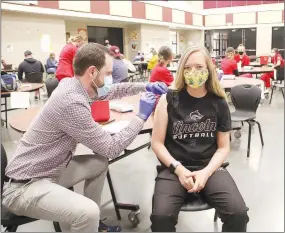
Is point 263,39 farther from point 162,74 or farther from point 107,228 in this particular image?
point 107,228

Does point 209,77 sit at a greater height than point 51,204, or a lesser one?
greater

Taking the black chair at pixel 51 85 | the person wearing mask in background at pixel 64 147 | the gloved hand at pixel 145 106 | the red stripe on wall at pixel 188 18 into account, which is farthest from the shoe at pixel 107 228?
the red stripe on wall at pixel 188 18

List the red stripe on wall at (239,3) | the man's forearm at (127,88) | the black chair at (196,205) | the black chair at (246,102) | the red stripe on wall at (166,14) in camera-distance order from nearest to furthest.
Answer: the black chair at (196,205) < the man's forearm at (127,88) < the black chair at (246,102) < the red stripe on wall at (166,14) < the red stripe on wall at (239,3)

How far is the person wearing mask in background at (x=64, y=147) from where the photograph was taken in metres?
1.44

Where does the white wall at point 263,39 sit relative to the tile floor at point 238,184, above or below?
above

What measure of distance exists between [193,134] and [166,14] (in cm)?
1485

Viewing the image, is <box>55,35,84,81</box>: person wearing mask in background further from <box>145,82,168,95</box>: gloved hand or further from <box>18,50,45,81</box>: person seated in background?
<box>18,50,45,81</box>: person seated in background

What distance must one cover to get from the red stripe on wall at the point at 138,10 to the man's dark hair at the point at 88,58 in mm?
12653

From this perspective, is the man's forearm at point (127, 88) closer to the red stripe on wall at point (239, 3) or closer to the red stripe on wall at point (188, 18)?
the red stripe on wall at point (188, 18)

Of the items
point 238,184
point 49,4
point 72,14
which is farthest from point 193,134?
point 72,14

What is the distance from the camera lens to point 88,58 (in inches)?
63.7

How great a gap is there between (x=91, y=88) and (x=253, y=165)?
222 cm

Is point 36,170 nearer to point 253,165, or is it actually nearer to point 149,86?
point 149,86

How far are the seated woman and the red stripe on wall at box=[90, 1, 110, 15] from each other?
11.0 metres
